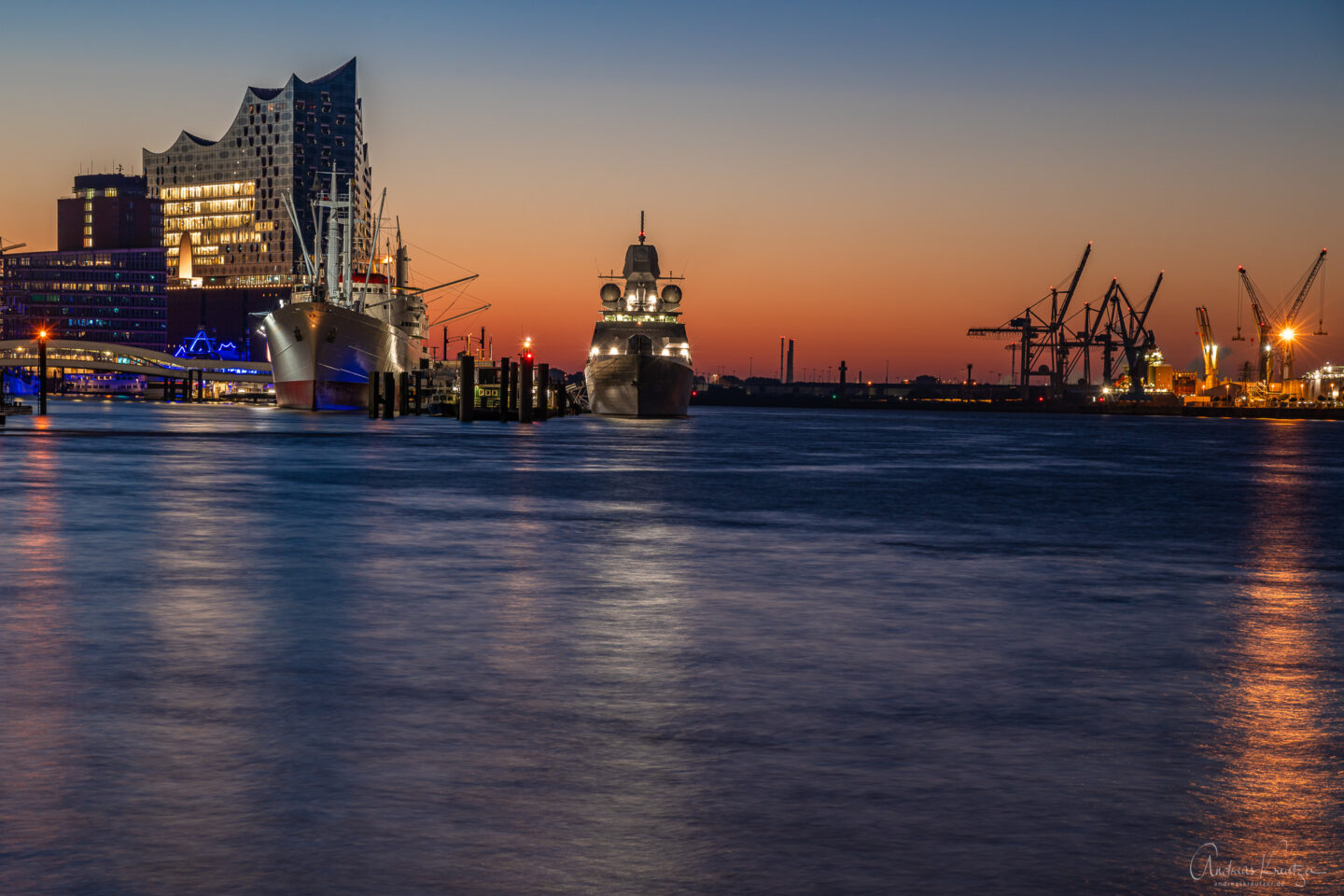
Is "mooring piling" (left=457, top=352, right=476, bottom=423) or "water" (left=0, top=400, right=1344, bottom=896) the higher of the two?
"mooring piling" (left=457, top=352, right=476, bottom=423)

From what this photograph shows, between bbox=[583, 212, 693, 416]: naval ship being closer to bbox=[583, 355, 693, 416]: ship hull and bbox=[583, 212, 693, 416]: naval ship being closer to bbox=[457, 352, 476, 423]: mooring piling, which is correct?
bbox=[583, 355, 693, 416]: ship hull

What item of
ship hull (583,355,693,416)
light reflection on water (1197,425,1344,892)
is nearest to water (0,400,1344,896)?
light reflection on water (1197,425,1344,892)

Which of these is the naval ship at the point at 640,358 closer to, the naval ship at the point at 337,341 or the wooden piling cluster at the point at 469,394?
→ the wooden piling cluster at the point at 469,394

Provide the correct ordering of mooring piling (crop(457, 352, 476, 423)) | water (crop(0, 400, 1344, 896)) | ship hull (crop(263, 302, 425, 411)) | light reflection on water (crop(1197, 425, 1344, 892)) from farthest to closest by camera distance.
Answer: ship hull (crop(263, 302, 425, 411)), mooring piling (crop(457, 352, 476, 423)), light reflection on water (crop(1197, 425, 1344, 892)), water (crop(0, 400, 1344, 896))

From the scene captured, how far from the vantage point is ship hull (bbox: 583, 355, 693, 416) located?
117938mm

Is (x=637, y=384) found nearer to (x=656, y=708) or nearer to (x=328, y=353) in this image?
(x=328, y=353)

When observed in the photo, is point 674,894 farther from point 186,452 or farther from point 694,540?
point 186,452

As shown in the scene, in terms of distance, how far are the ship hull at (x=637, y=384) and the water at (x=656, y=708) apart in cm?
9228

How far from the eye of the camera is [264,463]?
4578cm

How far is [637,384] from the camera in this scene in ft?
389

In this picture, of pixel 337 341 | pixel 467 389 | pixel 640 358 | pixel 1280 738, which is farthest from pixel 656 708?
pixel 337 341

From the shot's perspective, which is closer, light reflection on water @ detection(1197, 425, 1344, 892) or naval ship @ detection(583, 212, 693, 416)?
light reflection on water @ detection(1197, 425, 1344, 892)

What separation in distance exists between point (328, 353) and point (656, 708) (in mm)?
118794

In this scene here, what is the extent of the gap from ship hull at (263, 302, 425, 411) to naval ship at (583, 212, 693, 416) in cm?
2015
